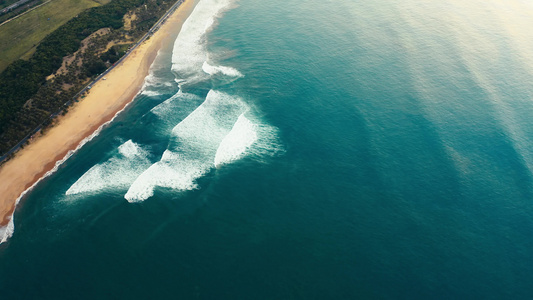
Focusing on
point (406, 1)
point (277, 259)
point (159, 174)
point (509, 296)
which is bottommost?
point (509, 296)

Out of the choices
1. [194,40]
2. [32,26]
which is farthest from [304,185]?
[32,26]

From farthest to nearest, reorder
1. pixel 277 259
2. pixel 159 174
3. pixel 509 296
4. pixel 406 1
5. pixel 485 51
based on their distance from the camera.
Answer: pixel 406 1
pixel 485 51
pixel 159 174
pixel 277 259
pixel 509 296

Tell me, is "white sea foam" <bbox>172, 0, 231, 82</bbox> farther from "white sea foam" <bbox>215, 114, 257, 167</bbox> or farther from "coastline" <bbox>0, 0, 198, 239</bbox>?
"white sea foam" <bbox>215, 114, 257, 167</bbox>

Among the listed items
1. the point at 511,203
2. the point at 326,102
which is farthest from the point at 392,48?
the point at 511,203

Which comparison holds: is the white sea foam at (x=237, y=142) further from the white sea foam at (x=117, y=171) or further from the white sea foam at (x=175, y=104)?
the white sea foam at (x=117, y=171)

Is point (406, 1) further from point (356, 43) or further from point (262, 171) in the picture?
point (262, 171)

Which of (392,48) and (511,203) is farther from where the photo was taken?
(392,48)

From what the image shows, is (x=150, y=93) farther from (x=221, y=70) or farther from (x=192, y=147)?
(x=192, y=147)
